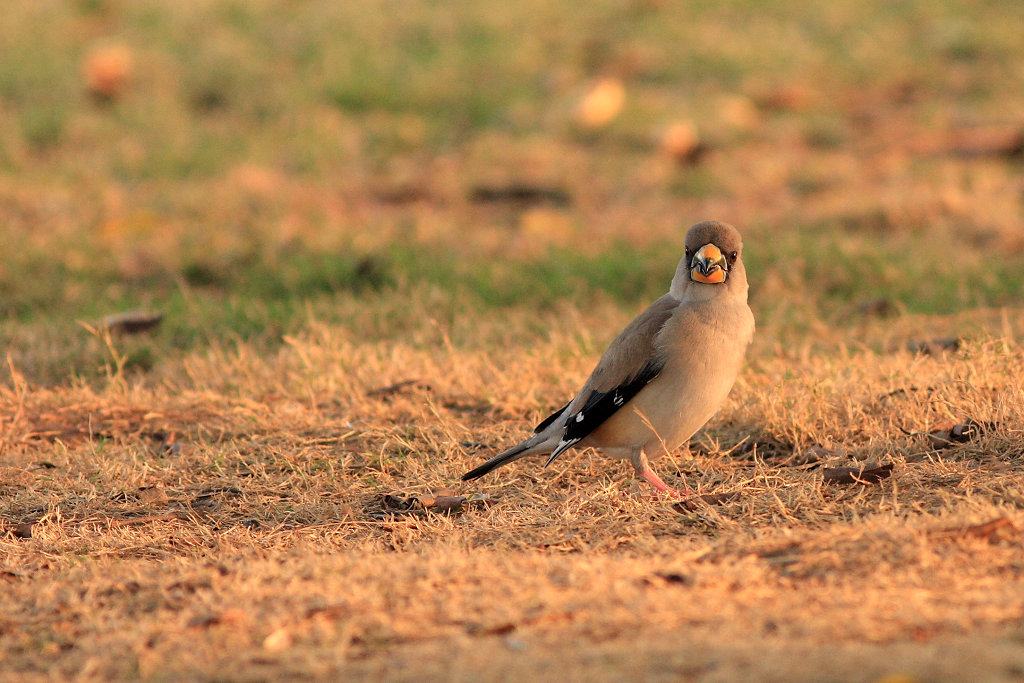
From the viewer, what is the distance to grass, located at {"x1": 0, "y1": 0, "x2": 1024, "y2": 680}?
3121 millimetres

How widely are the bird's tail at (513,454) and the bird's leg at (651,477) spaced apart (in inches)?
14.1

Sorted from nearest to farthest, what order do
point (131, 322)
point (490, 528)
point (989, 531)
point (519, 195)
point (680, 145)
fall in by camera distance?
point (989, 531), point (490, 528), point (131, 322), point (519, 195), point (680, 145)

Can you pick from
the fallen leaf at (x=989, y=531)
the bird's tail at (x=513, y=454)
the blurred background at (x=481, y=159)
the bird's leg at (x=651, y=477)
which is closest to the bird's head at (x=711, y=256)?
the bird's leg at (x=651, y=477)

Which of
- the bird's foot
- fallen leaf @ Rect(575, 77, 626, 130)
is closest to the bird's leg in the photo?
Result: the bird's foot

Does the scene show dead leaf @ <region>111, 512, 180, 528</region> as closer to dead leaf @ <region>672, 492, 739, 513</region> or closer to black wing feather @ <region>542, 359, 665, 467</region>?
black wing feather @ <region>542, 359, 665, 467</region>

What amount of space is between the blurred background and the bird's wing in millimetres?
2713

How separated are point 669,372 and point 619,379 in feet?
0.76

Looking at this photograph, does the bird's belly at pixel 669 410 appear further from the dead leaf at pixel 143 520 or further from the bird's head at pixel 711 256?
the dead leaf at pixel 143 520

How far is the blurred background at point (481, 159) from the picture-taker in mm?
8008

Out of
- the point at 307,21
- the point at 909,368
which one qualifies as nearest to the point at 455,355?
the point at 909,368

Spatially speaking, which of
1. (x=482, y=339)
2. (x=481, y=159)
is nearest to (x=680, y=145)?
(x=481, y=159)

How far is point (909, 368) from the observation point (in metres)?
5.58

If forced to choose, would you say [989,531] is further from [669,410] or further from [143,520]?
[143,520]

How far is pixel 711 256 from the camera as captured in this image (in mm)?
4652
